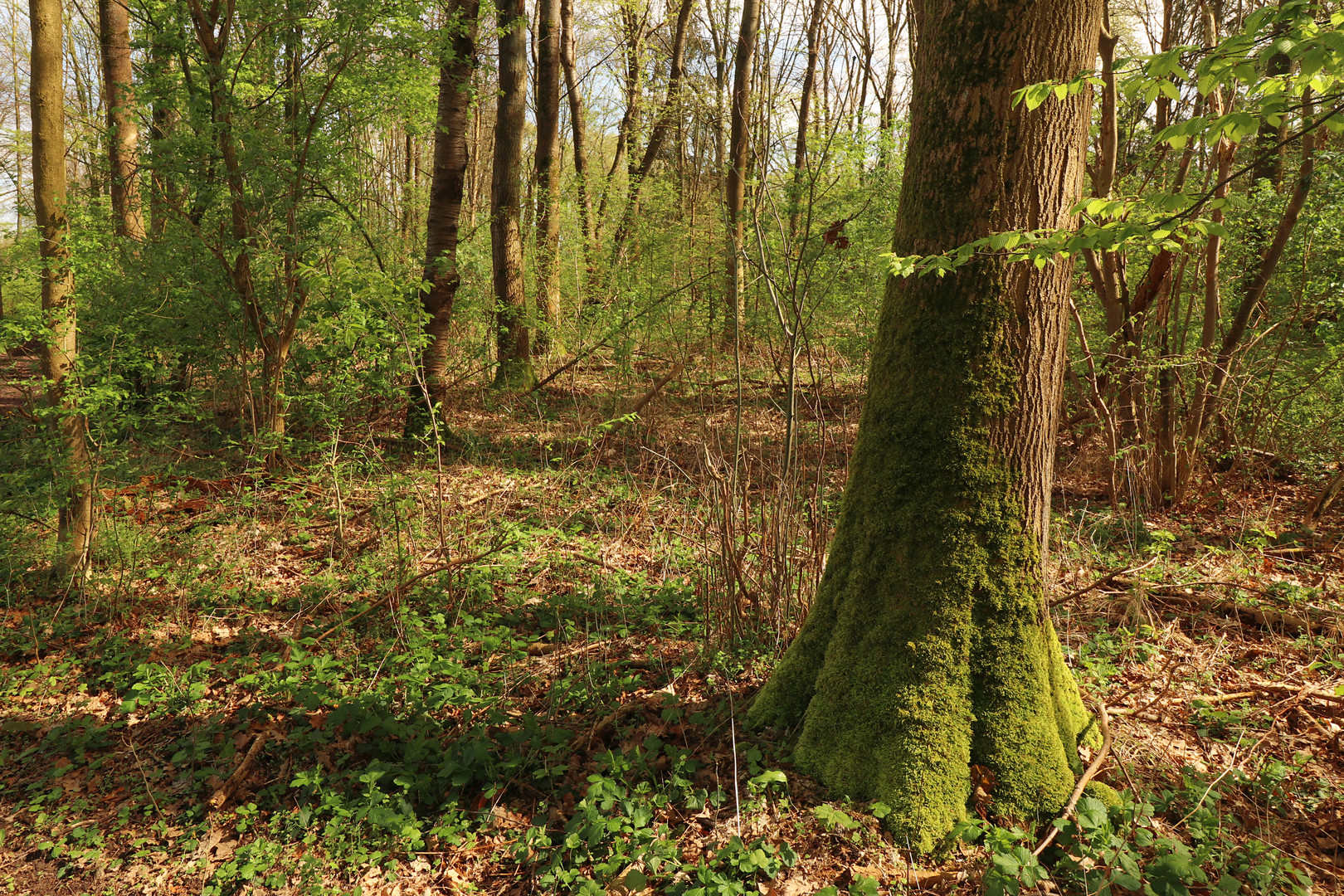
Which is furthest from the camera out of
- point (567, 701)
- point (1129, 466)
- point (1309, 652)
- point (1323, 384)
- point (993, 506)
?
point (1323, 384)

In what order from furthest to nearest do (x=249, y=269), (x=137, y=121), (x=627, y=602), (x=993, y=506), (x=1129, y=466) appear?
(x=137, y=121)
(x=249, y=269)
(x=1129, y=466)
(x=627, y=602)
(x=993, y=506)

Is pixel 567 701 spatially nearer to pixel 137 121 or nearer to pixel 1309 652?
Result: pixel 1309 652

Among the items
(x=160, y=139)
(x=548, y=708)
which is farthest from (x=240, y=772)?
(x=160, y=139)

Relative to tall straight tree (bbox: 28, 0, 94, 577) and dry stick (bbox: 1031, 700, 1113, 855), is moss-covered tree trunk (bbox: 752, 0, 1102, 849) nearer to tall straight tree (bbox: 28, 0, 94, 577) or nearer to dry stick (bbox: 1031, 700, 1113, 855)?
dry stick (bbox: 1031, 700, 1113, 855)

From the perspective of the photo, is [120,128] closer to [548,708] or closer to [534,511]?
[534,511]

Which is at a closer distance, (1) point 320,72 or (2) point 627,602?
(2) point 627,602

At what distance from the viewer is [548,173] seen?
10570 millimetres

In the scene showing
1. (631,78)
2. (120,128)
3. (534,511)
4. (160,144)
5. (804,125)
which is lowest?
(534,511)

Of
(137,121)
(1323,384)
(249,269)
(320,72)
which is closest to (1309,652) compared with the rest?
(1323,384)

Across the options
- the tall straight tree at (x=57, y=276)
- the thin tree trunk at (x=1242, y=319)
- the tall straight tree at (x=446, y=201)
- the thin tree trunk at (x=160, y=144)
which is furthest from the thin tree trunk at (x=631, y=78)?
the thin tree trunk at (x=1242, y=319)

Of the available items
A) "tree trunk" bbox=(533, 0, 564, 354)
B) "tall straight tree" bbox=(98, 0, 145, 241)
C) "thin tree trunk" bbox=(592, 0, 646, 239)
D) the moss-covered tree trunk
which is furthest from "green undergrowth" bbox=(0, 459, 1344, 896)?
"thin tree trunk" bbox=(592, 0, 646, 239)

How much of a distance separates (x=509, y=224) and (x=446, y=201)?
6.92ft

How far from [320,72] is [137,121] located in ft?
11.2

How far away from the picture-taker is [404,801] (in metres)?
2.78
